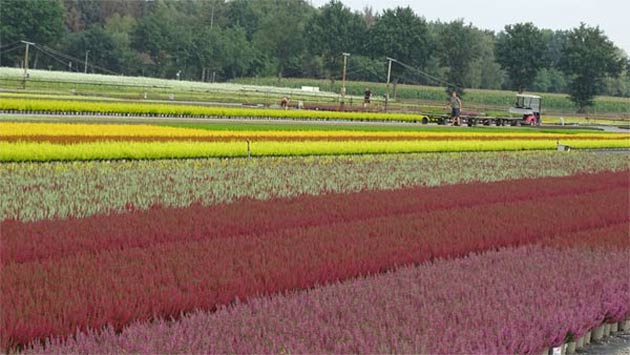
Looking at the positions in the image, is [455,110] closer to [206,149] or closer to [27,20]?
[206,149]

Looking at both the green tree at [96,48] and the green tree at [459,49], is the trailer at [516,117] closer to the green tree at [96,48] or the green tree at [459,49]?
the green tree at [459,49]

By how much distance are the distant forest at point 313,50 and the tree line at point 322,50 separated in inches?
6.3

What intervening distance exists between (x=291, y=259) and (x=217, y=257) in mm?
784

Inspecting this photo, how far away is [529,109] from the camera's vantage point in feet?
195

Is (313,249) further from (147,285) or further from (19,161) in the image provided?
(19,161)

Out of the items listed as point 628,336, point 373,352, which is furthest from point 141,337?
point 628,336

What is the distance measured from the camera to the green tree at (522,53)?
4205 inches

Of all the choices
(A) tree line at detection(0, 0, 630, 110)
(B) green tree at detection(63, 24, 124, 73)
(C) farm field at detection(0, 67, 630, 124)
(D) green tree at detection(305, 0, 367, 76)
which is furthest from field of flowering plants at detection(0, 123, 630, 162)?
(B) green tree at detection(63, 24, 124, 73)

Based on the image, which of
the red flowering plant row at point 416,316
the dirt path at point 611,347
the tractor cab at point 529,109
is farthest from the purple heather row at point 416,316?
the tractor cab at point 529,109

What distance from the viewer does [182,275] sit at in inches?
293

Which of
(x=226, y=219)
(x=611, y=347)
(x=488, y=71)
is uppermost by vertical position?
(x=488, y=71)

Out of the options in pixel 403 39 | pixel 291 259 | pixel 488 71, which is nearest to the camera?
pixel 291 259

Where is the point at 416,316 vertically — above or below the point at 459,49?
below

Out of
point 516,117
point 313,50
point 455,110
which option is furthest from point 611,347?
point 313,50
